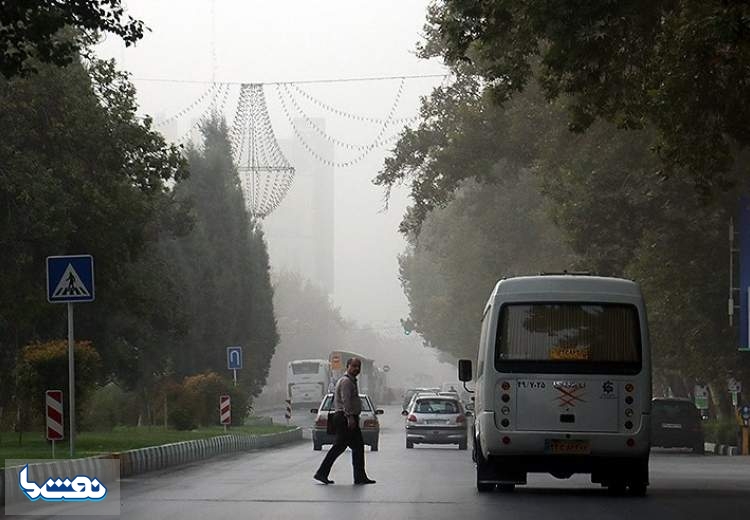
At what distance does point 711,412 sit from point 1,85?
55881mm

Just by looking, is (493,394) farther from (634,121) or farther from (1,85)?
(1,85)

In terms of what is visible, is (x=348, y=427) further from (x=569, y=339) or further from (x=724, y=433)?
(x=724, y=433)

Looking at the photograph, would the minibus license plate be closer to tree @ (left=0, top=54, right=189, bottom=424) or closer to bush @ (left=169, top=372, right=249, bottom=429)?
tree @ (left=0, top=54, right=189, bottom=424)

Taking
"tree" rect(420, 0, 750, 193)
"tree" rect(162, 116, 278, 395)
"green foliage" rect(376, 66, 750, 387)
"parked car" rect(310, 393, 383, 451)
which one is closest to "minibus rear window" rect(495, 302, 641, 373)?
"tree" rect(420, 0, 750, 193)

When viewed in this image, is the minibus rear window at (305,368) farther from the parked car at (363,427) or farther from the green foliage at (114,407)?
the parked car at (363,427)

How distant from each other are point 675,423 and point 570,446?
28438 mm

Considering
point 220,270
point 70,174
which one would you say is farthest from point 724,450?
point 220,270

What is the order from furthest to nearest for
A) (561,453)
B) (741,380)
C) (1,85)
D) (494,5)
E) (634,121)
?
(741,380) < (1,85) < (634,121) < (494,5) < (561,453)

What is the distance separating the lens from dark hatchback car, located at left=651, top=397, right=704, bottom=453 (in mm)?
49469

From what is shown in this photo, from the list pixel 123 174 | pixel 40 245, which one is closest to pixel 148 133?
pixel 123 174

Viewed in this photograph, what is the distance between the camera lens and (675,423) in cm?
4962

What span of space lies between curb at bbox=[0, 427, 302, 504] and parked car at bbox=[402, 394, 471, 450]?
4.16 metres

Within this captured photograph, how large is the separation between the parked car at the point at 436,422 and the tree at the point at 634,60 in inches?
850

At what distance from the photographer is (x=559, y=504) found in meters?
20.0
